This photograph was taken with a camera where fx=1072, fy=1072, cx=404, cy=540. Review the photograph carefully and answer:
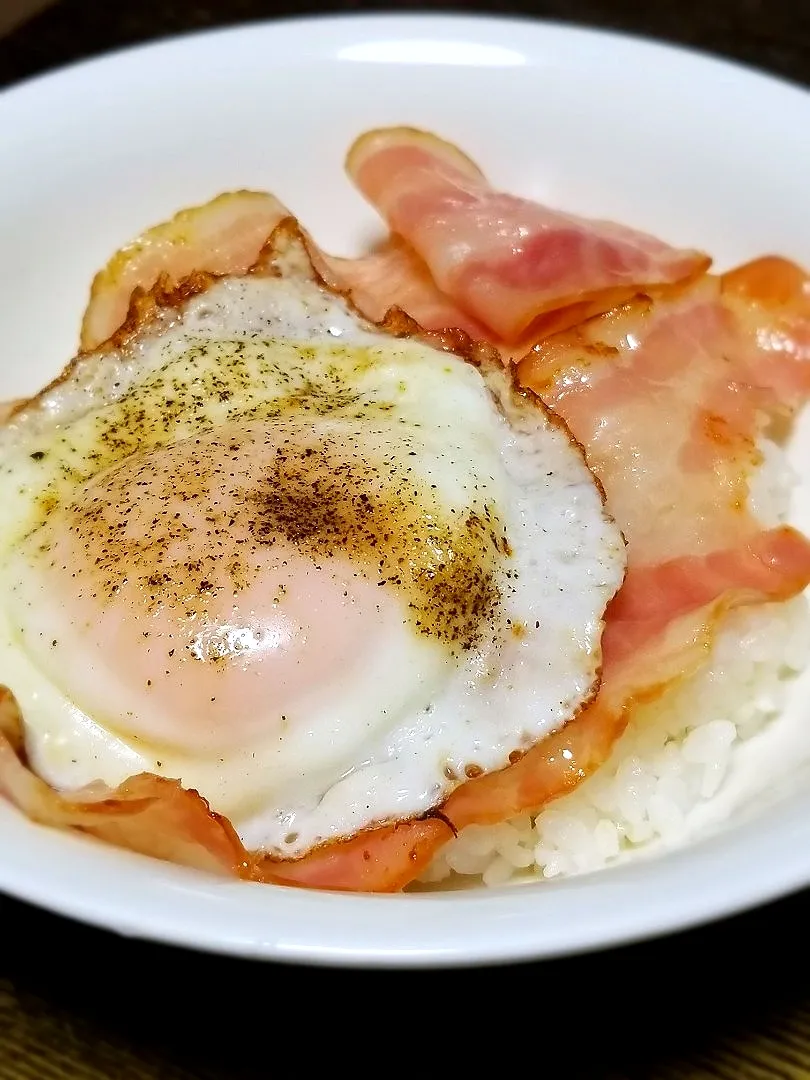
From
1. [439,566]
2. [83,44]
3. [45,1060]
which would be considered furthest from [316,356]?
[83,44]

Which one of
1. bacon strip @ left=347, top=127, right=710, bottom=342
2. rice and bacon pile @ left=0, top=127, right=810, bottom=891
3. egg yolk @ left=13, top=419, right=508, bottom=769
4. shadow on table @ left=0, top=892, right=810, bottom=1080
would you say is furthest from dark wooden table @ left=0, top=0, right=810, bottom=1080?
bacon strip @ left=347, top=127, right=710, bottom=342

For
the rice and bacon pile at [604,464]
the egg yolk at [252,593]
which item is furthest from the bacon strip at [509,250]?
the egg yolk at [252,593]

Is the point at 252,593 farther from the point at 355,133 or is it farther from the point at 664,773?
the point at 355,133

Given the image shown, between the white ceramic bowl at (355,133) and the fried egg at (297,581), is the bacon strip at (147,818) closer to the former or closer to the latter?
the fried egg at (297,581)

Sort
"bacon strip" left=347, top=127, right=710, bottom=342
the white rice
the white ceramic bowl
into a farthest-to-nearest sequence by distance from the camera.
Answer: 1. the white ceramic bowl
2. "bacon strip" left=347, top=127, right=710, bottom=342
3. the white rice

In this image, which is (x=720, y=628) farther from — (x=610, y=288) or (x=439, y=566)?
(x=610, y=288)

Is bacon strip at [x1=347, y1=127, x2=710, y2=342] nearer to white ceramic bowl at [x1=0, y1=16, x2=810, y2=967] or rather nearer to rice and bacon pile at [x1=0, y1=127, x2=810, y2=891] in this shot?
rice and bacon pile at [x1=0, y1=127, x2=810, y2=891]

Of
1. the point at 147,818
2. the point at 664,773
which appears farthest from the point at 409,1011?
the point at 664,773
